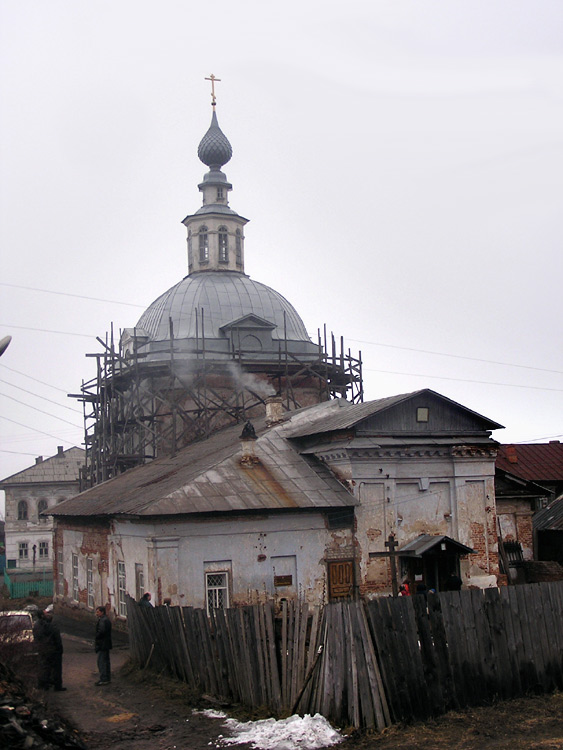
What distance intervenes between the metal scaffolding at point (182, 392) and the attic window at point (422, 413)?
10.0 metres

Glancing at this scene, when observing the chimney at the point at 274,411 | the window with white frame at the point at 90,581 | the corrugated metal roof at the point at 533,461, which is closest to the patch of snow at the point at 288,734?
the chimney at the point at 274,411

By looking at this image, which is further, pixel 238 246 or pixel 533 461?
pixel 238 246

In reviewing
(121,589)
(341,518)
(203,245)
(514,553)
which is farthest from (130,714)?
(203,245)

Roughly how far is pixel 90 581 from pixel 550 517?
46.4 feet

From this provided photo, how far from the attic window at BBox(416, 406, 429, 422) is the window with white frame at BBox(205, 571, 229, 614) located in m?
6.00

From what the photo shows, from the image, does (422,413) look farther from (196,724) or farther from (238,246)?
(238,246)

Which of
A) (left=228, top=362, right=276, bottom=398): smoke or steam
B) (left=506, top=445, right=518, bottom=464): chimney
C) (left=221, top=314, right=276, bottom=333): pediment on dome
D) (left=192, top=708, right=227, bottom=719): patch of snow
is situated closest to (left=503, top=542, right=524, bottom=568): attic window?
(left=506, top=445, right=518, bottom=464): chimney

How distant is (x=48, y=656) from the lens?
13.5 metres

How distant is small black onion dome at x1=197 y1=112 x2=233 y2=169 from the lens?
39.7m

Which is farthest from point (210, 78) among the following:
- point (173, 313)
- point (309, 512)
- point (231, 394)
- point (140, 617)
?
point (140, 617)

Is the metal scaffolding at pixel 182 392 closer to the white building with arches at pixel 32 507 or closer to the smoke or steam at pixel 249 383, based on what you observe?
the smoke or steam at pixel 249 383

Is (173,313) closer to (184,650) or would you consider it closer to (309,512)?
(309,512)

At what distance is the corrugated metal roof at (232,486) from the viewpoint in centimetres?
1892

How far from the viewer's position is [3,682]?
10438 millimetres
